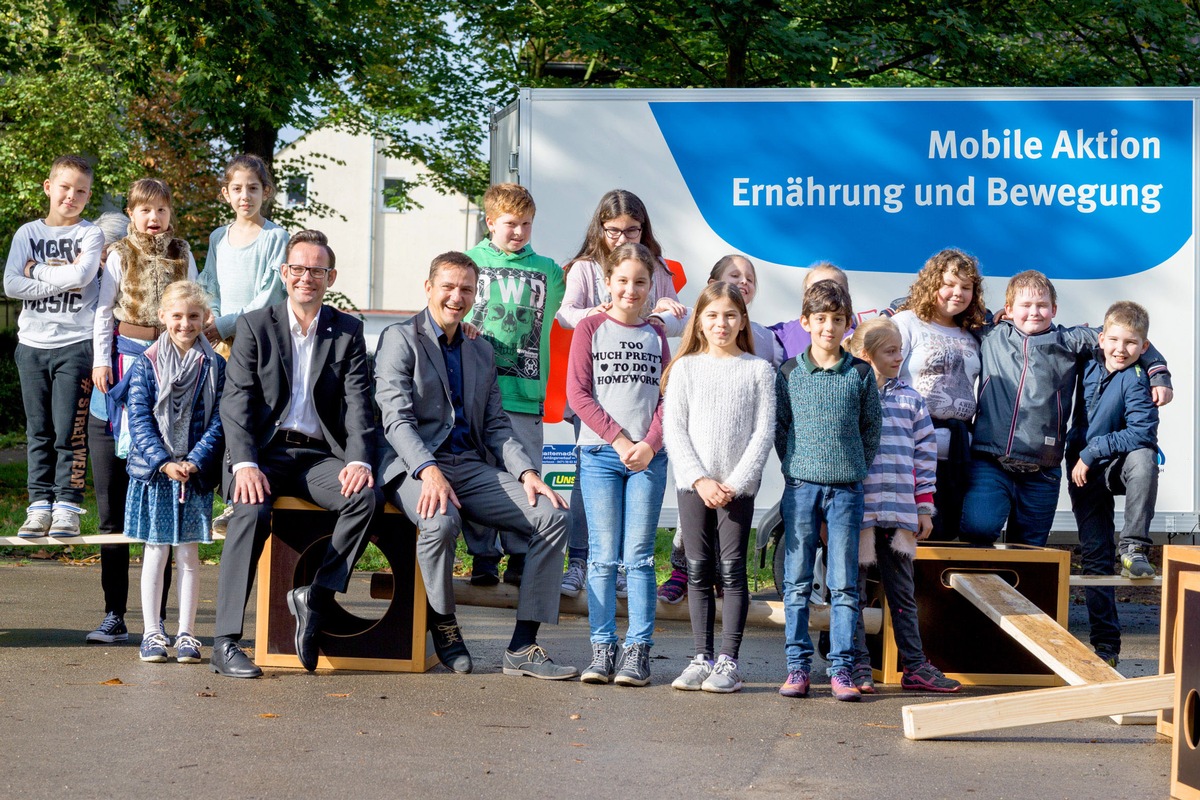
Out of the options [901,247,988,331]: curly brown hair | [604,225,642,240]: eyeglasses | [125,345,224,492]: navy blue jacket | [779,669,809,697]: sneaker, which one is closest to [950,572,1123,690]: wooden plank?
[779,669,809,697]: sneaker

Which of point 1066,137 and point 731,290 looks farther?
point 1066,137

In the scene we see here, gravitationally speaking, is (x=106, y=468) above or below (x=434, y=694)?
above

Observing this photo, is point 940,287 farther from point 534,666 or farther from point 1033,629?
point 534,666

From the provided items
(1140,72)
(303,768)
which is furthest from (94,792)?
(1140,72)

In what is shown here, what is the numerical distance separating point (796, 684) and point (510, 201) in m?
2.65

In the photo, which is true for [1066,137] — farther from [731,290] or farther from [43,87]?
[43,87]

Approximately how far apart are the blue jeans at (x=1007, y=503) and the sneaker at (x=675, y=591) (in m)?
1.64

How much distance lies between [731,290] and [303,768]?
8.81ft

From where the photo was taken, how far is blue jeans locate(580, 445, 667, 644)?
5828mm

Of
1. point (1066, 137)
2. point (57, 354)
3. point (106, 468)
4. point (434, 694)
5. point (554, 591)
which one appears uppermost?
point (1066, 137)

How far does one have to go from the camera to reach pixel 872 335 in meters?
5.95

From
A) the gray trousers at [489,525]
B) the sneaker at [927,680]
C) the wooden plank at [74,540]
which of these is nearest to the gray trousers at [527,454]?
the gray trousers at [489,525]

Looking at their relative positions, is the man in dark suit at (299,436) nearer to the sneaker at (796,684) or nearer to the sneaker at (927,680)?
the sneaker at (796,684)

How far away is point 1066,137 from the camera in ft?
26.3
